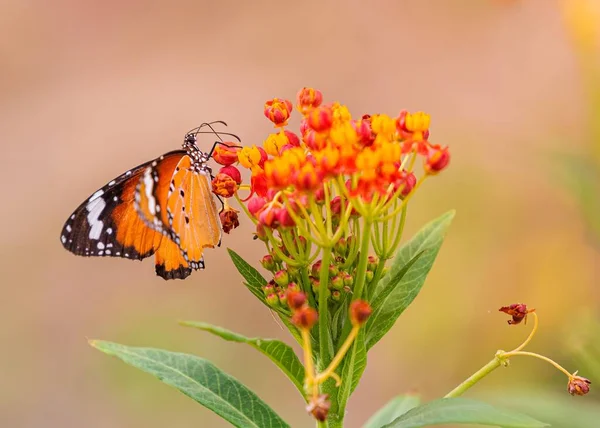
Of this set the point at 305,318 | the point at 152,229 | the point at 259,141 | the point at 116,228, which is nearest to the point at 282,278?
the point at 305,318

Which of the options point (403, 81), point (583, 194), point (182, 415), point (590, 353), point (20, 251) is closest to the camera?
point (590, 353)

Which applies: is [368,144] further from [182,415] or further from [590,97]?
[182,415]

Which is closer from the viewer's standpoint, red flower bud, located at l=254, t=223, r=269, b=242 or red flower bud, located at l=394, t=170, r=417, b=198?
red flower bud, located at l=394, t=170, r=417, b=198

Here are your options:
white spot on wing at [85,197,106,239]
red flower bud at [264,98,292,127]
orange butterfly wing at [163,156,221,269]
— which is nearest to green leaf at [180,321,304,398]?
red flower bud at [264,98,292,127]

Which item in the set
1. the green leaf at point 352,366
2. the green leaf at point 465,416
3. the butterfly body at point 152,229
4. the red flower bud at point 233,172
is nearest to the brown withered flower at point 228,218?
the red flower bud at point 233,172

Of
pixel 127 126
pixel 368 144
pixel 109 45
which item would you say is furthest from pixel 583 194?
pixel 109 45

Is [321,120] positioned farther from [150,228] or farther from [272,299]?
[150,228]

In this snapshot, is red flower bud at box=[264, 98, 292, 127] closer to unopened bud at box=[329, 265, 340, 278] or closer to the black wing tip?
unopened bud at box=[329, 265, 340, 278]
